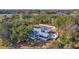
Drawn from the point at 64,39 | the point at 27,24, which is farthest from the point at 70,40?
the point at 27,24
